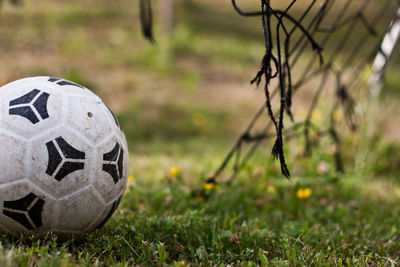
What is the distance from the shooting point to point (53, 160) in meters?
2.08

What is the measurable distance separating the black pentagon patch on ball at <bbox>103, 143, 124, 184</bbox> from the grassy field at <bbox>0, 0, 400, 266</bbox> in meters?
0.37

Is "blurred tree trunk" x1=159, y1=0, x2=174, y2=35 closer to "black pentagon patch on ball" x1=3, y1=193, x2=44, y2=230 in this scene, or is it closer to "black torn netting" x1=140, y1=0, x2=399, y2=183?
"black torn netting" x1=140, y1=0, x2=399, y2=183

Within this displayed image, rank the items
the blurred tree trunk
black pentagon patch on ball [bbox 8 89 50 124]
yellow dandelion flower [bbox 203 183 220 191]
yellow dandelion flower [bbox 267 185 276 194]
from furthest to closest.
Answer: the blurred tree trunk
yellow dandelion flower [bbox 267 185 276 194]
yellow dandelion flower [bbox 203 183 220 191]
black pentagon patch on ball [bbox 8 89 50 124]

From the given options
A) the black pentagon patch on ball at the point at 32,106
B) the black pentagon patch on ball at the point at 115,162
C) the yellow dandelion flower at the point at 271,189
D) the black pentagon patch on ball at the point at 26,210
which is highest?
the black pentagon patch on ball at the point at 32,106

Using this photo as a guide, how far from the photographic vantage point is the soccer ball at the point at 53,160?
6.77 feet

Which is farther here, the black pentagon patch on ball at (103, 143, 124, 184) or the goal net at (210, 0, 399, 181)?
the black pentagon patch on ball at (103, 143, 124, 184)

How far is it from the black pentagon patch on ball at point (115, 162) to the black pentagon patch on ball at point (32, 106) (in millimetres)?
390

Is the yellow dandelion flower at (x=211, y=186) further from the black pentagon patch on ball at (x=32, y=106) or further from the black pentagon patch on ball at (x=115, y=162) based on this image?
the black pentagon patch on ball at (x=32, y=106)

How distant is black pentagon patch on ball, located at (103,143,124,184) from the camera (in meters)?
2.25

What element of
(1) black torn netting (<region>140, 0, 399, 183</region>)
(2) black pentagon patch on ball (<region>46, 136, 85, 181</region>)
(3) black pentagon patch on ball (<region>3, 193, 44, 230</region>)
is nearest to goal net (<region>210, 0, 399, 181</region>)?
(1) black torn netting (<region>140, 0, 399, 183</region>)

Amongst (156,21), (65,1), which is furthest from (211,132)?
(65,1)

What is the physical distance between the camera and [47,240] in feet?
7.33

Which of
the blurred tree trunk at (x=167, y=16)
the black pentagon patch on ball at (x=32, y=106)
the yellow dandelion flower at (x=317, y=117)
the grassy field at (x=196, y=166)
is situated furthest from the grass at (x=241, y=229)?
the blurred tree trunk at (x=167, y=16)

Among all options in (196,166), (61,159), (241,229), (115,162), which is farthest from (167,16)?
(61,159)
